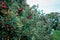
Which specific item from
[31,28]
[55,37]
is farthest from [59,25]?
[31,28]

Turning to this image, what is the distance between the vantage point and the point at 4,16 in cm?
525

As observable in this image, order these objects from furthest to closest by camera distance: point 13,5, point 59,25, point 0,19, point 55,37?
point 59,25 → point 55,37 → point 13,5 → point 0,19

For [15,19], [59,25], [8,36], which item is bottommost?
[59,25]

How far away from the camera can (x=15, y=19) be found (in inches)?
205

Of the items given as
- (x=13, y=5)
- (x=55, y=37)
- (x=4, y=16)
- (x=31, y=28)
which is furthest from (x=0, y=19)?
(x=55, y=37)

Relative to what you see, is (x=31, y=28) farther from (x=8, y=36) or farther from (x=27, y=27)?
(x=8, y=36)

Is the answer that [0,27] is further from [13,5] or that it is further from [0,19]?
[13,5]

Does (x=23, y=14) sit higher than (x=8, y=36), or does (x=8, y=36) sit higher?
(x=23, y=14)

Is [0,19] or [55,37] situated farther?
[55,37]

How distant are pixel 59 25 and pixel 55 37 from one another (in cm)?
666

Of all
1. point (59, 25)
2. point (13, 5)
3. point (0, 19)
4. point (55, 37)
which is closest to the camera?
point (0, 19)

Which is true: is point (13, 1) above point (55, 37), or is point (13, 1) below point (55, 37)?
above

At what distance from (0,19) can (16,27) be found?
406 millimetres

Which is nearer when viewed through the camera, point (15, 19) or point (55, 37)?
point (15, 19)
